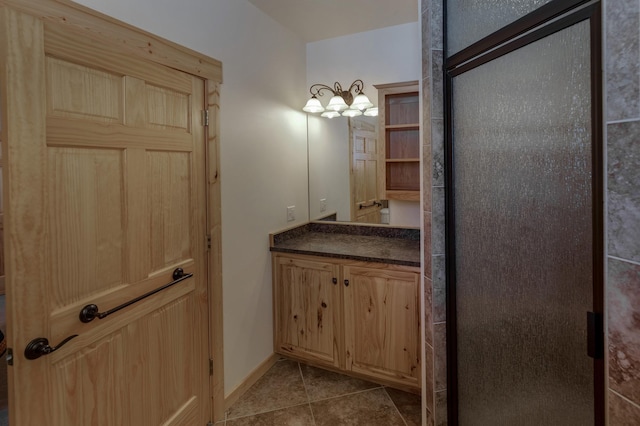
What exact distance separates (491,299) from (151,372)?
1.51 m

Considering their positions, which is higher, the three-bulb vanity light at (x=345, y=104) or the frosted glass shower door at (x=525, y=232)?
the three-bulb vanity light at (x=345, y=104)

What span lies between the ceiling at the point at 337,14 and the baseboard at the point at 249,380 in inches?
97.6

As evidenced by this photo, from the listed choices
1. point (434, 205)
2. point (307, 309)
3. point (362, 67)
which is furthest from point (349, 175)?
point (434, 205)

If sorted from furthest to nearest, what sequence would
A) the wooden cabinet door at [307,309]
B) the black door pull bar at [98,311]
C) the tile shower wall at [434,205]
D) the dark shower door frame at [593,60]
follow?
the wooden cabinet door at [307,309], the tile shower wall at [434,205], the black door pull bar at [98,311], the dark shower door frame at [593,60]

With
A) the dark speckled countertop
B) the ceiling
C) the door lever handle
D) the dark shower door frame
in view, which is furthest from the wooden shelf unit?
the door lever handle

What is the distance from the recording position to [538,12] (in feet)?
3.08

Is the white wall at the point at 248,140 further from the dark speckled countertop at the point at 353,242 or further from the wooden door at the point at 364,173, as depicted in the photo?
the wooden door at the point at 364,173

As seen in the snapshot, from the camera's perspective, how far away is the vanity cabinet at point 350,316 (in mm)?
2195

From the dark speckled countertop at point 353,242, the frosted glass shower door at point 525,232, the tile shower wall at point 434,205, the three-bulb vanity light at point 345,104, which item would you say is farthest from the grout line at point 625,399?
the three-bulb vanity light at point 345,104

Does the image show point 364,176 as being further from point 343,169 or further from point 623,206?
point 623,206

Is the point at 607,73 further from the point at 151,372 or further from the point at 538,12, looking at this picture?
the point at 151,372

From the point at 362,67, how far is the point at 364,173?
860 millimetres

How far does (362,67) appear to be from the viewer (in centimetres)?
280

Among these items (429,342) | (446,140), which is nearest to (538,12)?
(446,140)
